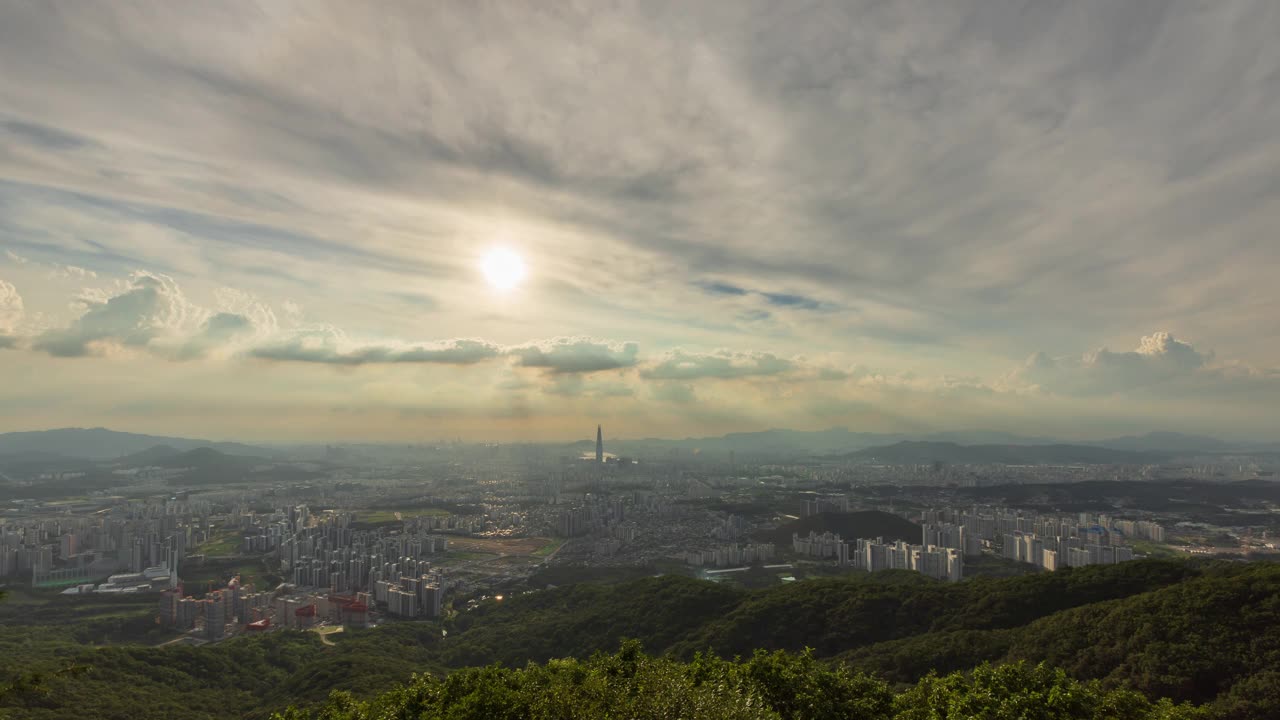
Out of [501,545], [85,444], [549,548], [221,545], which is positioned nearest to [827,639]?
[549,548]

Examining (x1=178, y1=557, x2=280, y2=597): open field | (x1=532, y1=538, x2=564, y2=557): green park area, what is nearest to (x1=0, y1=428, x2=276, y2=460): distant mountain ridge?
(x1=178, y1=557, x2=280, y2=597): open field

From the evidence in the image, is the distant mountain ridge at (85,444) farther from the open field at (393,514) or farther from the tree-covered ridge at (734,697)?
the tree-covered ridge at (734,697)

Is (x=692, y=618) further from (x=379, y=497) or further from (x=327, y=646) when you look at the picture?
(x=379, y=497)

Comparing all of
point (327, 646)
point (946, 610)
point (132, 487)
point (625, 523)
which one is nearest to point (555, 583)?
point (327, 646)

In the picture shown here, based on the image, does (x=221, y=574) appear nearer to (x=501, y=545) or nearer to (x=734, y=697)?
(x=501, y=545)

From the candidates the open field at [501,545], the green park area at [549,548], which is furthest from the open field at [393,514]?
the green park area at [549,548]

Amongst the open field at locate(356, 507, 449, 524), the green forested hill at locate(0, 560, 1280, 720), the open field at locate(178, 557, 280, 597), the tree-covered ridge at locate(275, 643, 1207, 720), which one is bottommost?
the open field at locate(356, 507, 449, 524)

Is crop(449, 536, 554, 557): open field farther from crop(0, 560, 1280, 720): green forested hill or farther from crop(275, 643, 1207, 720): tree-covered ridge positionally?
crop(275, 643, 1207, 720): tree-covered ridge

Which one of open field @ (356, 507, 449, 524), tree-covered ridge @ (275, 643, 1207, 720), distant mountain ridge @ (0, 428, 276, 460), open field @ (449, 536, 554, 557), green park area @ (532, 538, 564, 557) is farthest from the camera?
distant mountain ridge @ (0, 428, 276, 460)
